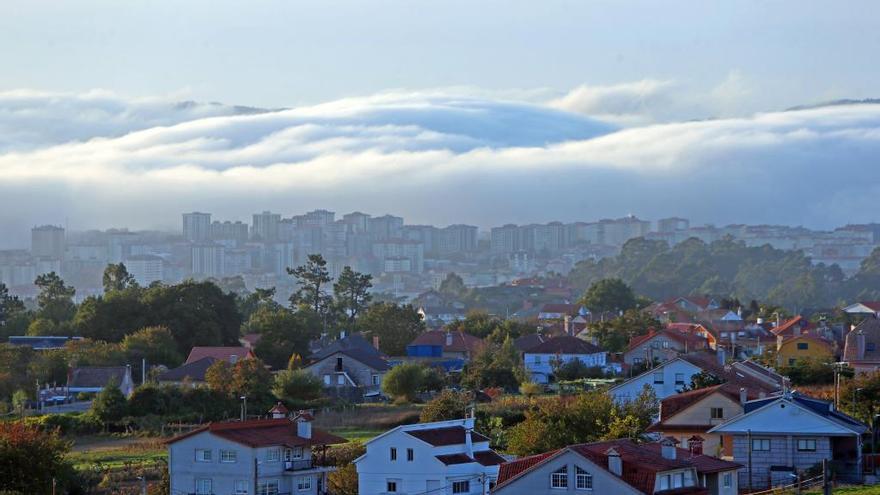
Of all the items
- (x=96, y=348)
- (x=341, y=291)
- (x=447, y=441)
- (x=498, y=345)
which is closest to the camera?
(x=447, y=441)

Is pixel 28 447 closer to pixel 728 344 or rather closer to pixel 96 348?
pixel 96 348

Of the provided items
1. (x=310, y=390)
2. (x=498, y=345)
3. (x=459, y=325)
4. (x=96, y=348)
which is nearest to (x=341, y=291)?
(x=459, y=325)

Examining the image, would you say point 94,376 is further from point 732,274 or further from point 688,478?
point 732,274

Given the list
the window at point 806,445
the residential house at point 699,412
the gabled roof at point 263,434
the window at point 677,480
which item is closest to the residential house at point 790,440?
the window at point 806,445

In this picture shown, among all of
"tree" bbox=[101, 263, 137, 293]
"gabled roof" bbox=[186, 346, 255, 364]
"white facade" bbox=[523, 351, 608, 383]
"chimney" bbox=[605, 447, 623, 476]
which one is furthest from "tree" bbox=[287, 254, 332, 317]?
"chimney" bbox=[605, 447, 623, 476]

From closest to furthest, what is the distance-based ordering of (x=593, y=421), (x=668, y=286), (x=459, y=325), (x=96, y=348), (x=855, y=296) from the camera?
(x=593, y=421) < (x=96, y=348) < (x=459, y=325) < (x=855, y=296) < (x=668, y=286)

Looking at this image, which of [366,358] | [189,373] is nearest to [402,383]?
[366,358]

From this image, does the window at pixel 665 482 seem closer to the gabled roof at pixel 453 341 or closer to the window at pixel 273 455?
the window at pixel 273 455

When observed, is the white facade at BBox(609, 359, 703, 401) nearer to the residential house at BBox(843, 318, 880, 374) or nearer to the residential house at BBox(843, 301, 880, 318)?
the residential house at BBox(843, 318, 880, 374)
